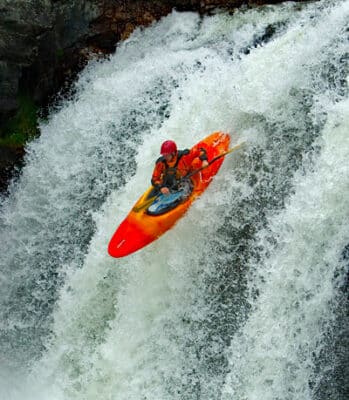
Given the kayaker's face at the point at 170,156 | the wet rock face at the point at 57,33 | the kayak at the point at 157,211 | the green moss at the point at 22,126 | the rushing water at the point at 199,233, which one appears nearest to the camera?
the rushing water at the point at 199,233

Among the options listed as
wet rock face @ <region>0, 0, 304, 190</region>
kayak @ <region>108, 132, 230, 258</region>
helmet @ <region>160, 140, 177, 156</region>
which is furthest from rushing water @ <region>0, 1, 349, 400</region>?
helmet @ <region>160, 140, 177, 156</region>

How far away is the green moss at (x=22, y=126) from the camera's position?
27.2ft

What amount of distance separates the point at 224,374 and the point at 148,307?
114 cm

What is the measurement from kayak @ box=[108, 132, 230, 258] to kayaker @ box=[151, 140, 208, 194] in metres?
0.09

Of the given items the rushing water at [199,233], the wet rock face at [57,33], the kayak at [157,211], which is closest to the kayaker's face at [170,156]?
the kayak at [157,211]


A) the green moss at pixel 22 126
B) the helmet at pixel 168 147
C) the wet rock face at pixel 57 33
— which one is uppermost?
the wet rock face at pixel 57 33

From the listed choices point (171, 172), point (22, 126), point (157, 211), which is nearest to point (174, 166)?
point (171, 172)

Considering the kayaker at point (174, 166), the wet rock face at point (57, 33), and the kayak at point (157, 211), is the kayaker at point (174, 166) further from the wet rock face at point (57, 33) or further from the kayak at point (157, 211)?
the wet rock face at point (57, 33)

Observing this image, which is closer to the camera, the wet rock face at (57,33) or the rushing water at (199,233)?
the rushing water at (199,233)

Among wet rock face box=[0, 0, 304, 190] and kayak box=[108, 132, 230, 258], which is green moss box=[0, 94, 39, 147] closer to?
wet rock face box=[0, 0, 304, 190]

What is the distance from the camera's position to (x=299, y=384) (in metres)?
6.06

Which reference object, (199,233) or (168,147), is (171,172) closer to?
(168,147)

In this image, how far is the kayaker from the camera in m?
6.79

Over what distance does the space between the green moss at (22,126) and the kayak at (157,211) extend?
2.25 metres
